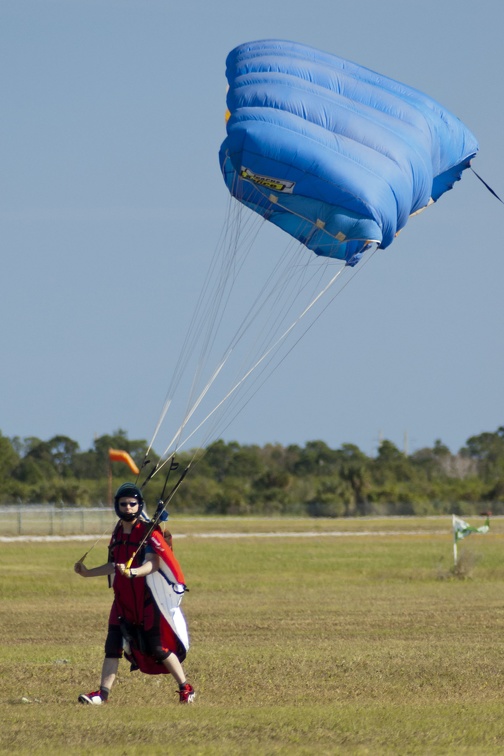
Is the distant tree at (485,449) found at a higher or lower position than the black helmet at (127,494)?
higher

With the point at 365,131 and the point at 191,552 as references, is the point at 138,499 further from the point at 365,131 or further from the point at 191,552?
the point at 191,552

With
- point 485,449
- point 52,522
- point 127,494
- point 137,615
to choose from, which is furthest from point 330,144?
point 485,449

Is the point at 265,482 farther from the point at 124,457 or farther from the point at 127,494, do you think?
the point at 127,494

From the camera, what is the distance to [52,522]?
47281 mm

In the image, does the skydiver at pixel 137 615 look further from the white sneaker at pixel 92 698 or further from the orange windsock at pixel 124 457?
the orange windsock at pixel 124 457

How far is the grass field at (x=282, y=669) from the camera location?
25.1ft

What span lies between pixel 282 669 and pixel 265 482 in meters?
83.1

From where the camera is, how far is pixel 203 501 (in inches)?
3361

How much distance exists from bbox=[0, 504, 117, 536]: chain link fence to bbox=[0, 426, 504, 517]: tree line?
37.9 feet

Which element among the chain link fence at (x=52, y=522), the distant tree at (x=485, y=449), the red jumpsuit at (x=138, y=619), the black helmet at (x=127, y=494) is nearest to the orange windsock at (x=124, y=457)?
the black helmet at (x=127, y=494)

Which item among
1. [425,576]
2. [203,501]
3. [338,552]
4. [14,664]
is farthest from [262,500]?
[14,664]

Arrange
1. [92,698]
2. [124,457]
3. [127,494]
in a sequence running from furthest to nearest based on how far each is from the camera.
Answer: [124,457] → [127,494] → [92,698]

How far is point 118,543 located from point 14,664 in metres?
2.83

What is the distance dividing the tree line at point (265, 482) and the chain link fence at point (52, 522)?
37.9 feet
